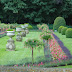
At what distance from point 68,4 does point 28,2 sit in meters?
7.07

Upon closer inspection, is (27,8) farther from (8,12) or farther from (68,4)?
(68,4)

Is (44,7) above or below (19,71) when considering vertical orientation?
above

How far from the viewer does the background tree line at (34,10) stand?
3177 centimetres

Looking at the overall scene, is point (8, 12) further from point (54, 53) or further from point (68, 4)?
point (54, 53)

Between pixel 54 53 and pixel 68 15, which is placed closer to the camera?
pixel 54 53

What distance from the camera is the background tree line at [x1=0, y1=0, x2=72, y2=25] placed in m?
31.8

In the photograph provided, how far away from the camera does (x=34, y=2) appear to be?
3186 centimetres

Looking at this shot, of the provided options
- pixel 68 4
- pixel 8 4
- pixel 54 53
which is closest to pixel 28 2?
pixel 8 4

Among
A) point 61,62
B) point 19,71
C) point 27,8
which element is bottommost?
point 61,62

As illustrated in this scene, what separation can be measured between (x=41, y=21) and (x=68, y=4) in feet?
19.8

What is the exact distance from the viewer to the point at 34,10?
34406 mm

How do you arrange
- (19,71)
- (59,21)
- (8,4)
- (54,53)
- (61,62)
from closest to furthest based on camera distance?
(19,71), (61,62), (54,53), (59,21), (8,4)

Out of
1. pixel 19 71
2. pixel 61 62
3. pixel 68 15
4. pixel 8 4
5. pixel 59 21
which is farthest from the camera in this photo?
pixel 68 15

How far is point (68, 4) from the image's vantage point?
32.2 meters
